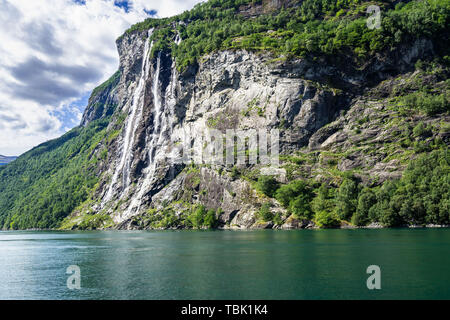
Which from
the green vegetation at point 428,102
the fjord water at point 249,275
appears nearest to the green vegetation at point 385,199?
the green vegetation at point 428,102

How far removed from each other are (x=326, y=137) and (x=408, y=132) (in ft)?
83.5

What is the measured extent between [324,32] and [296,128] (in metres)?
44.9

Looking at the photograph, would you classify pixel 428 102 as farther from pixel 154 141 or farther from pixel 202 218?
pixel 154 141

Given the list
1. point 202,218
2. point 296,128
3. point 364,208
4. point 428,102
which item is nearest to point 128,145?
point 202,218

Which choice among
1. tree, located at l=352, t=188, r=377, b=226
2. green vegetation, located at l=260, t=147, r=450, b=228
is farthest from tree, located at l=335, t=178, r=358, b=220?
tree, located at l=352, t=188, r=377, b=226

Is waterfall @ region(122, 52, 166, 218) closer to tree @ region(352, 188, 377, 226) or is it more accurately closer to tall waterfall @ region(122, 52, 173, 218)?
tall waterfall @ region(122, 52, 173, 218)

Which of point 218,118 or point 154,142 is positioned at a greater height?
point 218,118

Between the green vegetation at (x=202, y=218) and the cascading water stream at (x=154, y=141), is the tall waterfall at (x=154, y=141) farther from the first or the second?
the green vegetation at (x=202, y=218)

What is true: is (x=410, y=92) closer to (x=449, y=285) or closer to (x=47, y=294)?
(x=449, y=285)

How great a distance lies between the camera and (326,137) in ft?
400

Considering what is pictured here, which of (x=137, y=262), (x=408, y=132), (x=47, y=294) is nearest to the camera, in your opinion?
(x=47, y=294)

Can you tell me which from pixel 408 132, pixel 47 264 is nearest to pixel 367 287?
pixel 47 264

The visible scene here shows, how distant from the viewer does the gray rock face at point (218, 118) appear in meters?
125

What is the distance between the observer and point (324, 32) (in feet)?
465
